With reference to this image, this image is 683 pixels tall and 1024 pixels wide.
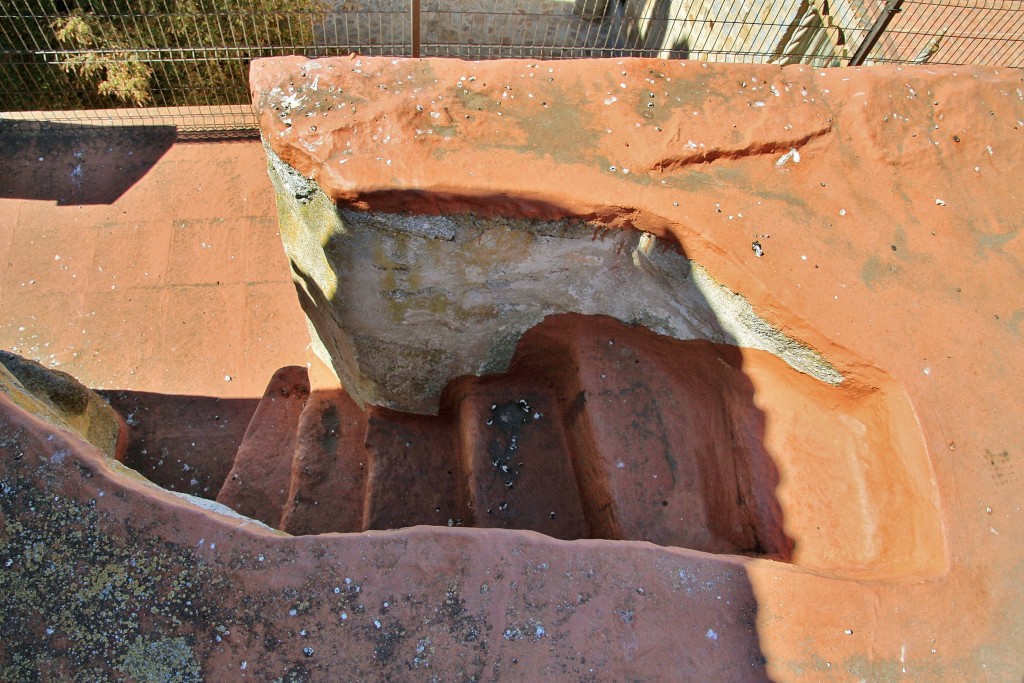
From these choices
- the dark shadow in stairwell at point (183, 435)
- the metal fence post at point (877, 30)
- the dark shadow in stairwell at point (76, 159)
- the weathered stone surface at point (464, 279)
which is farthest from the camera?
the metal fence post at point (877, 30)

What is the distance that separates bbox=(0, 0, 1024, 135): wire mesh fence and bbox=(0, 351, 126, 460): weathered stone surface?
2385 millimetres

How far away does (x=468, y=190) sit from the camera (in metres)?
2.44

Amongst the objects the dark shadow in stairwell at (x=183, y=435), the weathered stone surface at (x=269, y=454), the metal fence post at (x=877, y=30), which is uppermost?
the metal fence post at (x=877, y=30)

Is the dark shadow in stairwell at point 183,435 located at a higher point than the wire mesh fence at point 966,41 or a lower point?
lower

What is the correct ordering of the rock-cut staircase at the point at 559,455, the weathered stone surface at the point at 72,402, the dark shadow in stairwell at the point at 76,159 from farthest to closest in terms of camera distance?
the dark shadow in stairwell at the point at 76,159, the weathered stone surface at the point at 72,402, the rock-cut staircase at the point at 559,455

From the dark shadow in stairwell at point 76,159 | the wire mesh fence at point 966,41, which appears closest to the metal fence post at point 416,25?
the dark shadow in stairwell at point 76,159

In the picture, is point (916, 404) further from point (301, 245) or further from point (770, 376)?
point (301, 245)

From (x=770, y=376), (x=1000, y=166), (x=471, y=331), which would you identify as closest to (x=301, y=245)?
(x=471, y=331)

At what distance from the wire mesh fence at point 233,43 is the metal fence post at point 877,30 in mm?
13

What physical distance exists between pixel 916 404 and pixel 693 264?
891mm

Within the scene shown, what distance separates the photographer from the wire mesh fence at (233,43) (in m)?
4.98

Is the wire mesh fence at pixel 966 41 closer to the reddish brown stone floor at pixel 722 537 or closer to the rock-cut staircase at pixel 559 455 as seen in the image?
the reddish brown stone floor at pixel 722 537

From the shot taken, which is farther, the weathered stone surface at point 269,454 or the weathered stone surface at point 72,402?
the weathered stone surface at point 269,454

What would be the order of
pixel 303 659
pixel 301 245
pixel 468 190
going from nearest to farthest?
pixel 303 659, pixel 468 190, pixel 301 245
